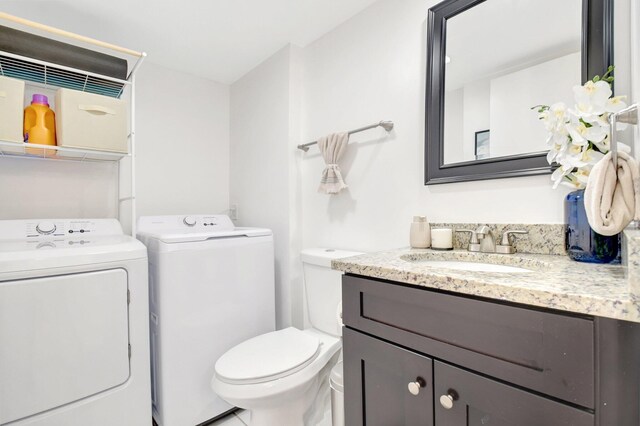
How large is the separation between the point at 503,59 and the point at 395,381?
130 centimetres

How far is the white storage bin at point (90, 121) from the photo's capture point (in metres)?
1.51

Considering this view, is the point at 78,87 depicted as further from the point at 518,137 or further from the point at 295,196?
the point at 518,137

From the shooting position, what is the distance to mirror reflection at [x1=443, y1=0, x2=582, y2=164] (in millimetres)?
1085

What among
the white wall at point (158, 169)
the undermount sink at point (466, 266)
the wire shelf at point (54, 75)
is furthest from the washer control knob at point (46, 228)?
the undermount sink at point (466, 266)

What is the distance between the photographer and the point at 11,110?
1.38m

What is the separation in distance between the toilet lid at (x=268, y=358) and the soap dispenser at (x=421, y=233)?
670mm

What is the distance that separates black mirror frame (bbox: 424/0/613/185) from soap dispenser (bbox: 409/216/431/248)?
0.63 ft

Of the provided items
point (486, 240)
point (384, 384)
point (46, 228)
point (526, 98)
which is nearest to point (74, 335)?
point (46, 228)

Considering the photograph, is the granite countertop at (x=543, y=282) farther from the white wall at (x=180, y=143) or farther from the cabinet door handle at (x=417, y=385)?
the white wall at (x=180, y=143)

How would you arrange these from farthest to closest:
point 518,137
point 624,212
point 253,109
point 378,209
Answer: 1. point 253,109
2. point 378,209
3. point 518,137
4. point 624,212

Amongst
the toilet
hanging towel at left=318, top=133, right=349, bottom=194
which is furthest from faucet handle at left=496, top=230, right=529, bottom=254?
hanging towel at left=318, top=133, right=349, bottom=194

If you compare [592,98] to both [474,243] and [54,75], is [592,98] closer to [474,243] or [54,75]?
[474,243]

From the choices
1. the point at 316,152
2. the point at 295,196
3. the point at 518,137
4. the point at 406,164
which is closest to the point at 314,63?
the point at 316,152

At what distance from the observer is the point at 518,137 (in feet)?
3.85
